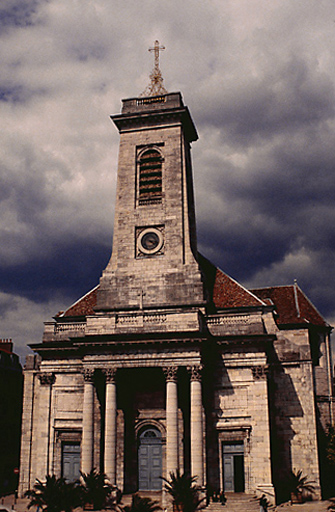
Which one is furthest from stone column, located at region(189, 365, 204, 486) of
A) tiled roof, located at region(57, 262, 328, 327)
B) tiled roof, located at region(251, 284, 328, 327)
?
tiled roof, located at region(251, 284, 328, 327)

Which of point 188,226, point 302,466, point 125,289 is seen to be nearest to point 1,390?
point 125,289

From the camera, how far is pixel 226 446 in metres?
31.3

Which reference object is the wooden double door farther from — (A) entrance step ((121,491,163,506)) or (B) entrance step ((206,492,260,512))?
(A) entrance step ((121,491,163,506))

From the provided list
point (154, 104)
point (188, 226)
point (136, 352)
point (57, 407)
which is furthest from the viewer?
point (154, 104)

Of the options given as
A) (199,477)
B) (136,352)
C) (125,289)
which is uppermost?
(125,289)

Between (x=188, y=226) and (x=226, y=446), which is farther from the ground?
(x=188, y=226)

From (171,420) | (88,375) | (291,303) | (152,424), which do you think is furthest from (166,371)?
(291,303)

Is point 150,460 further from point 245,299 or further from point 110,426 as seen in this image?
point 245,299

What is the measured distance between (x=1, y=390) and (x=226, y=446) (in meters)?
26.4

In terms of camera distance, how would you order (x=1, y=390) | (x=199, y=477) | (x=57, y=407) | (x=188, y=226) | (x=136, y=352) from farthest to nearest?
(x=1, y=390) < (x=188, y=226) < (x=57, y=407) < (x=136, y=352) < (x=199, y=477)

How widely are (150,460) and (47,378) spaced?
843cm

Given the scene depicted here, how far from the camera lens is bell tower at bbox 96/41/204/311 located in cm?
3503

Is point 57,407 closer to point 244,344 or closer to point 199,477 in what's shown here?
point 199,477

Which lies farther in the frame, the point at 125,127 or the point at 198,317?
the point at 125,127
